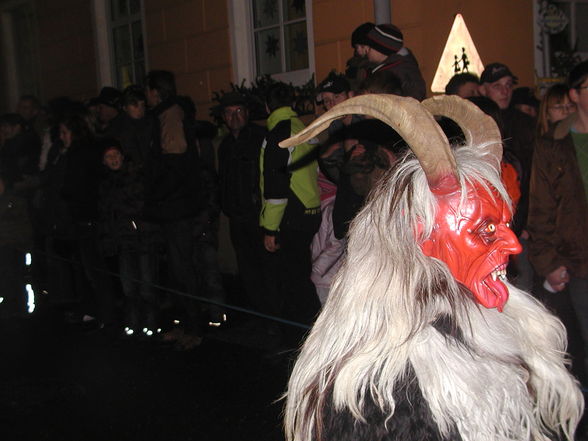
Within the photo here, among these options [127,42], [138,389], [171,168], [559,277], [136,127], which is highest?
[127,42]

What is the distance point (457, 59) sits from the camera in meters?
6.99

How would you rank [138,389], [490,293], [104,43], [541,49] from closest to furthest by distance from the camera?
[490,293], [138,389], [541,49], [104,43]

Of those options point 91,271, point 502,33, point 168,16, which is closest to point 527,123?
point 502,33

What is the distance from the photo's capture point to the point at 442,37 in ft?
24.8

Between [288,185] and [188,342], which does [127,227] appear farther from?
[288,185]

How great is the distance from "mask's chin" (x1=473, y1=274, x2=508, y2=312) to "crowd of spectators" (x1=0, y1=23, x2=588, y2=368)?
1.49m

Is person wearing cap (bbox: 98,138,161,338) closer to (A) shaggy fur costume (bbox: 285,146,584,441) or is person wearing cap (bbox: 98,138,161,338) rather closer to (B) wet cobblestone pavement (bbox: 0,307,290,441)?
(B) wet cobblestone pavement (bbox: 0,307,290,441)

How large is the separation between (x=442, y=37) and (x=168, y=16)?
441 cm

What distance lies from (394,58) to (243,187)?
5.35 ft

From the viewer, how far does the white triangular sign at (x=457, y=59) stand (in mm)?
6945

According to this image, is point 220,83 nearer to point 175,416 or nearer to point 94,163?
point 94,163

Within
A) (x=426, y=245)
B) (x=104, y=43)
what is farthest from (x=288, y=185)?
(x=104, y=43)

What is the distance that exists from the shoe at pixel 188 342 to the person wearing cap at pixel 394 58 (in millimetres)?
2726

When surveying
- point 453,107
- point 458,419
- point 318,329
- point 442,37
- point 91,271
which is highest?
point 442,37
